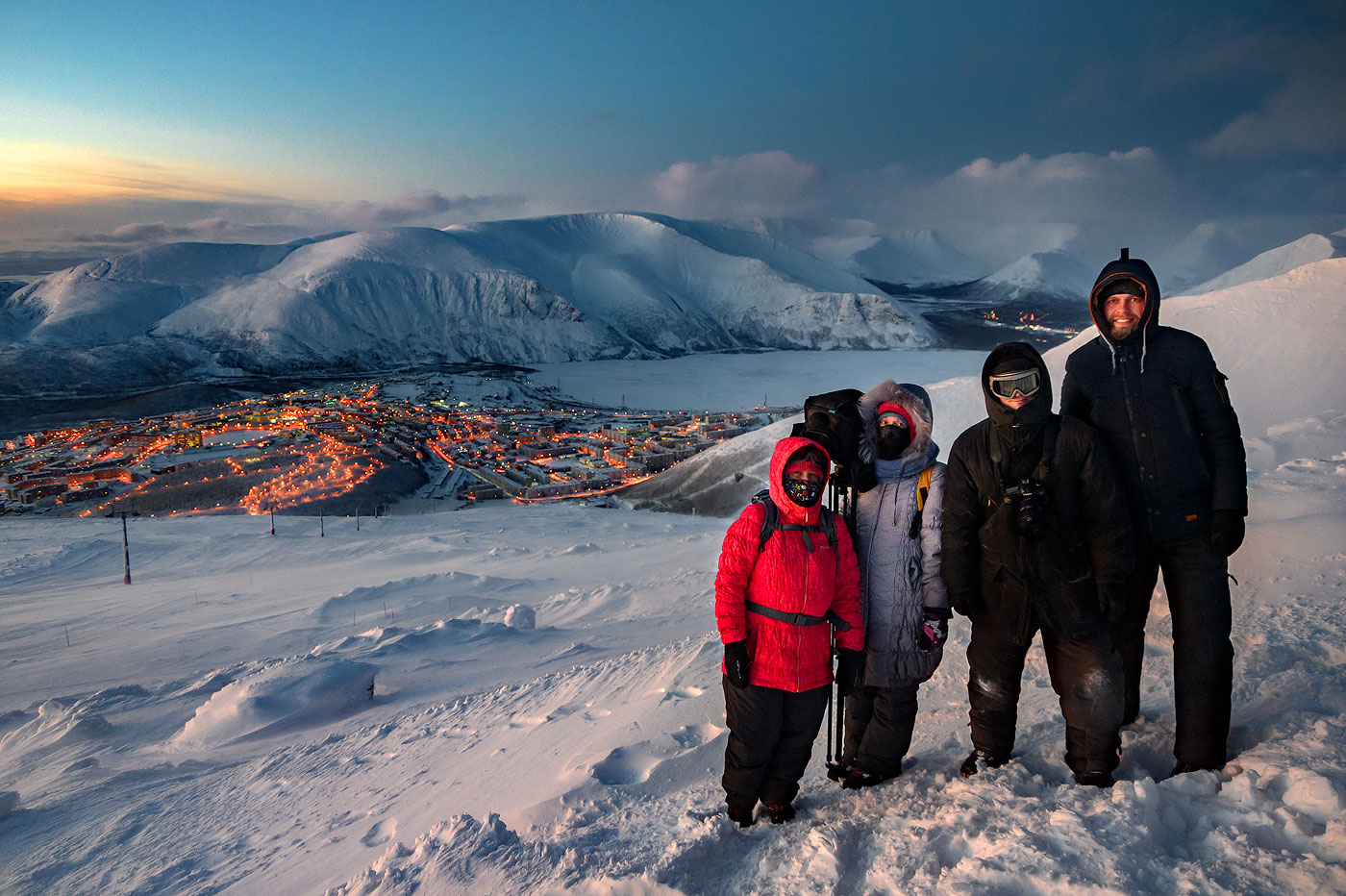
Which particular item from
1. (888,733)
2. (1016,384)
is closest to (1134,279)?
(1016,384)

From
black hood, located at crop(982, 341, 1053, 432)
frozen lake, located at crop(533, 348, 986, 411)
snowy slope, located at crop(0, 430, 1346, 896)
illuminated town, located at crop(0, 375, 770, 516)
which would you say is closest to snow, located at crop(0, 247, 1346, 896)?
snowy slope, located at crop(0, 430, 1346, 896)

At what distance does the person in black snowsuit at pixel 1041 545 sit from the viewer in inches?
101

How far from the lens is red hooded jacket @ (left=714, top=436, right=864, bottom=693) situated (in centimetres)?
272

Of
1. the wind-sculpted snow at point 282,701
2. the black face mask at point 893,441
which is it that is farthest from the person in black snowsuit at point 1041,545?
the wind-sculpted snow at point 282,701

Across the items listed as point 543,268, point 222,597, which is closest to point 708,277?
point 543,268

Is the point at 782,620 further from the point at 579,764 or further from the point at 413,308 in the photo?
the point at 413,308

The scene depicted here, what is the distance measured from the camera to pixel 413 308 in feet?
445

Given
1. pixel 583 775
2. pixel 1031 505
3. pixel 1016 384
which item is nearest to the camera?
pixel 1031 505

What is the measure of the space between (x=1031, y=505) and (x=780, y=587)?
39.3 inches

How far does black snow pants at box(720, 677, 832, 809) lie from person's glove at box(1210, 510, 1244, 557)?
1.66 meters

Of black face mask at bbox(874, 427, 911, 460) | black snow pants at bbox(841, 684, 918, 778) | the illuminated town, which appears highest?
black face mask at bbox(874, 427, 911, 460)

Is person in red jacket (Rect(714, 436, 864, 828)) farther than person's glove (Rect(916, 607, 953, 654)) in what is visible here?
No

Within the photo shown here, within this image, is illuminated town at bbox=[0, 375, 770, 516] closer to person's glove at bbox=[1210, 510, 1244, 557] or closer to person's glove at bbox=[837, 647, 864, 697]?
person's glove at bbox=[837, 647, 864, 697]

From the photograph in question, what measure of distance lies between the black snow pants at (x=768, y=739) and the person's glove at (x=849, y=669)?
23 cm
